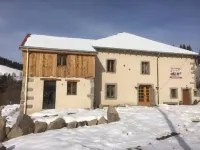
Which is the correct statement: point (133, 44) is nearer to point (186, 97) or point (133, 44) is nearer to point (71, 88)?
point (186, 97)

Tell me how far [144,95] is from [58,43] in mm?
10107

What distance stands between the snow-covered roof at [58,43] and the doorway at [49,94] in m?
3.21

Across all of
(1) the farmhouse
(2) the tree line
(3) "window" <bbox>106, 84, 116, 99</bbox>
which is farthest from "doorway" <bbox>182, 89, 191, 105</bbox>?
(2) the tree line

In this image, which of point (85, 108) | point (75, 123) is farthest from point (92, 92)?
point (75, 123)

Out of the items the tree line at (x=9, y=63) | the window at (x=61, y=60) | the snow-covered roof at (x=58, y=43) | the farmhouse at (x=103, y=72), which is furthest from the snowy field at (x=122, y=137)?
the tree line at (x=9, y=63)

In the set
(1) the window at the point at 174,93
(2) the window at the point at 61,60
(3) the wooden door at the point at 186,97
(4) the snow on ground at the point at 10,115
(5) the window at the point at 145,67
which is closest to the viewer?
(4) the snow on ground at the point at 10,115

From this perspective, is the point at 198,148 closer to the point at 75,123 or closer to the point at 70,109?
the point at 75,123

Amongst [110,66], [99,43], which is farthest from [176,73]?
[99,43]

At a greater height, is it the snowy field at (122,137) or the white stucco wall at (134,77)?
the white stucco wall at (134,77)

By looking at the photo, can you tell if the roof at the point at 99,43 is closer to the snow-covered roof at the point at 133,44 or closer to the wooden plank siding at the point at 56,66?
the snow-covered roof at the point at 133,44

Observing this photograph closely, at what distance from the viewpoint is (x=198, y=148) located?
8.59 metres

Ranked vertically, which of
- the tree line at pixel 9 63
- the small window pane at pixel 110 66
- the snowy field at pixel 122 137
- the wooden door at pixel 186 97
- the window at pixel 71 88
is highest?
the tree line at pixel 9 63

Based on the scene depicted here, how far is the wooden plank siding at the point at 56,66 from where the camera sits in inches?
775

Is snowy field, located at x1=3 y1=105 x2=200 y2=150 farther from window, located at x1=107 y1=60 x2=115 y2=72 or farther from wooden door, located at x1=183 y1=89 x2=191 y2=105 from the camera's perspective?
wooden door, located at x1=183 y1=89 x2=191 y2=105
